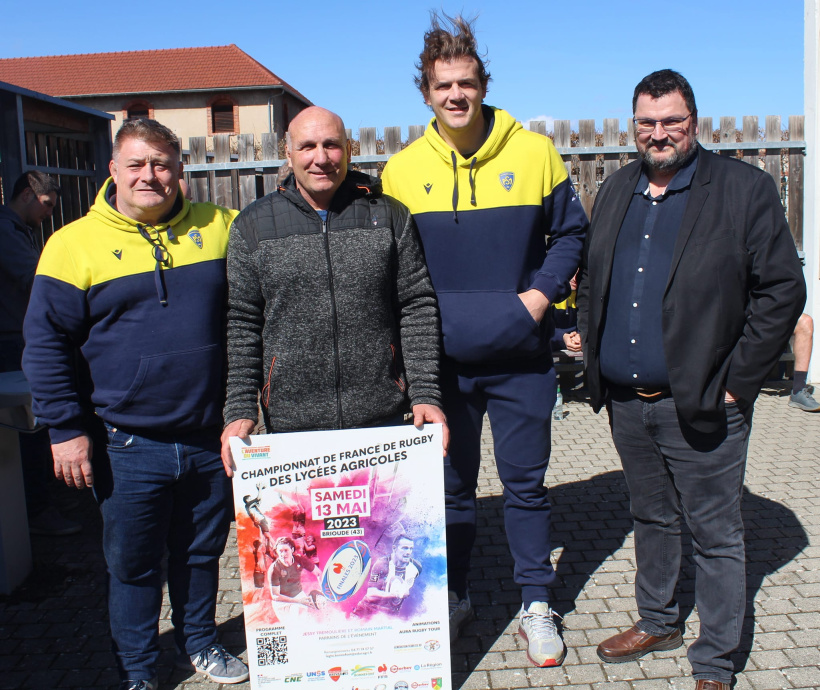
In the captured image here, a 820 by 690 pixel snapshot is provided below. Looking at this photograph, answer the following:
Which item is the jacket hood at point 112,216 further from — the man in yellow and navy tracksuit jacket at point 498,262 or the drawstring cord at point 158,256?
the man in yellow and navy tracksuit jacket at point 498,262

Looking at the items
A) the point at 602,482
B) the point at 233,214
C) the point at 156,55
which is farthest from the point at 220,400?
the point at 156,55

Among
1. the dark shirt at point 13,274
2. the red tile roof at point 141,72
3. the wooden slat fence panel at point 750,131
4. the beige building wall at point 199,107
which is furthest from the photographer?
the red tile roof at point 141,72

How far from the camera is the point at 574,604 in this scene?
354 centimetres

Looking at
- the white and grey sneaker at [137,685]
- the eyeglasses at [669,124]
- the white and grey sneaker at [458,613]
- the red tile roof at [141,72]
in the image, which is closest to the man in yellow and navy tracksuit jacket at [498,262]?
the white and grey sneaker at [458,613]

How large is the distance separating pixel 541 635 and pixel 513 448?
31.3 inches

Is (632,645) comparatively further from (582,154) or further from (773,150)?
(773,150)

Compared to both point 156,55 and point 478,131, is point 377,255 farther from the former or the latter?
point 156,55

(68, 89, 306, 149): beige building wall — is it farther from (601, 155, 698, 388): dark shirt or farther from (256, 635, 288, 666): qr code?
(256, 635, 288, 666): qr code

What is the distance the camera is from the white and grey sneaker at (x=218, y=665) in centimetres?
299

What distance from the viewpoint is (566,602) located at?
11.7ft

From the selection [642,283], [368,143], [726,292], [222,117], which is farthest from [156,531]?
[222,117]

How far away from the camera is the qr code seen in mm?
2598

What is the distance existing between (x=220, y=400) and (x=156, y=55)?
44.9 m

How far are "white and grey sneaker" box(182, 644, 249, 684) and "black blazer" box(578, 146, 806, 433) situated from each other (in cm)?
206
